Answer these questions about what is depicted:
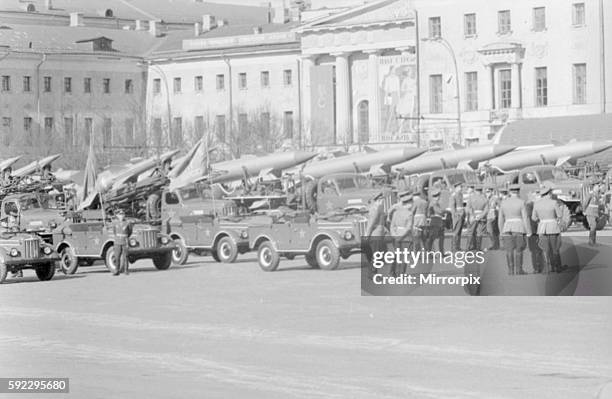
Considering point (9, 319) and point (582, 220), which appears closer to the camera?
point (9, 319)

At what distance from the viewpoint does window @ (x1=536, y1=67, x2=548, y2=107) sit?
8756 cm

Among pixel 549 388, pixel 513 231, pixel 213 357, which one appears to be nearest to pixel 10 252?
pixel 513 231

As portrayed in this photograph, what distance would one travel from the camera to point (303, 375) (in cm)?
1571

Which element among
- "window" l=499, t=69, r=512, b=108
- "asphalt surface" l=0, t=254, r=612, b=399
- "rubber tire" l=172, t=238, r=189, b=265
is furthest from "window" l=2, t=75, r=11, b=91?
"asphalt surface" l=0, t=254, r=612, b=399

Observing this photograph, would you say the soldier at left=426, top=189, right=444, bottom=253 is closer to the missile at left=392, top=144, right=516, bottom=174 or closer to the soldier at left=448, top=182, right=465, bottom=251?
the soldier at left=448, top=182, right=465, bottom=251

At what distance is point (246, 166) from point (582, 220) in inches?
654

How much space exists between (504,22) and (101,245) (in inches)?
2387

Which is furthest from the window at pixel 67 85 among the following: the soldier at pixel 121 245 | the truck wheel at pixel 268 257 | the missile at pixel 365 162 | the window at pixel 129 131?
the truck wheel at pixel 268 257

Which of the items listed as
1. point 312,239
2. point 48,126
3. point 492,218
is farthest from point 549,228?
point 48,126

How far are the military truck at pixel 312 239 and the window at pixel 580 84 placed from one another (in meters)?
51.8

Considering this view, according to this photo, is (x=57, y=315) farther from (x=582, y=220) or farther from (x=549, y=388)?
(x=582, y=220)

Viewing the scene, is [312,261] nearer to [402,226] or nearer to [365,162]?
[402,226]

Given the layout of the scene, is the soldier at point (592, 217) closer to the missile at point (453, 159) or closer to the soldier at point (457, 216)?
the soldier at point (457, 216)

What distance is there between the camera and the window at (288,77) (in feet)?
360
